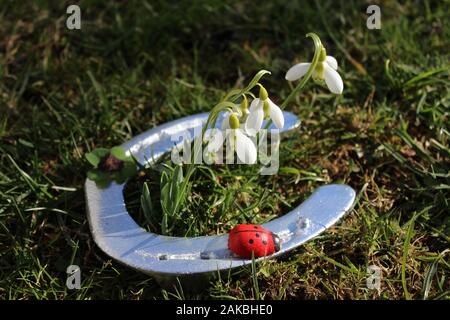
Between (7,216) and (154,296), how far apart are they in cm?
52

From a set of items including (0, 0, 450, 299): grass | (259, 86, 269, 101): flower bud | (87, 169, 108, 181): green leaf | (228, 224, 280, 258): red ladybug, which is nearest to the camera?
(259, 86, 269, 101): flower bud

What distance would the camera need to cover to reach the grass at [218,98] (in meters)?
1.82

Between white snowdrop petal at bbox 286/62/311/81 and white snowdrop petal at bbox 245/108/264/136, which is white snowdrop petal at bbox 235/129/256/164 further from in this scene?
white snowdrop petal at bbox 286/62/311/81

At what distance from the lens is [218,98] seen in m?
2.33

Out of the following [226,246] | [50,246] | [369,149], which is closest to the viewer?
[226,246]

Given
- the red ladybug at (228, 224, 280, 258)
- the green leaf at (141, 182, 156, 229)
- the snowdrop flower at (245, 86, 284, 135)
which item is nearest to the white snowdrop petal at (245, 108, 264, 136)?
the snowdrop flower at (245, 86, 284, 135)

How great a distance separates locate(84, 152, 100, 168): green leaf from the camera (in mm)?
2029

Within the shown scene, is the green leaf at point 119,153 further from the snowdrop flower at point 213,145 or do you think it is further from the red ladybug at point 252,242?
the red ladybug at point 252,242

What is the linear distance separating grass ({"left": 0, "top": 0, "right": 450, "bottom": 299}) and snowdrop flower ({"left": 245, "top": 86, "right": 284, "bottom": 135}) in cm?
37

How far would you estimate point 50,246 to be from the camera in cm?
193

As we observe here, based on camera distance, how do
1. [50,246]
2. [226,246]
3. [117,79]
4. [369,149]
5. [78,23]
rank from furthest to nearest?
1. [78,23]
2. [117,79]
3. [369,149]
4. [50,246]
5. [226,246]

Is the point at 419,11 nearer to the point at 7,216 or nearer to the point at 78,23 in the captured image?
the point at 78,23

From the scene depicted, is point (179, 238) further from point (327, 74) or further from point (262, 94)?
point (327, 74)
